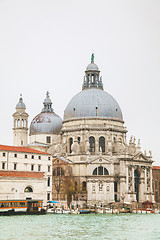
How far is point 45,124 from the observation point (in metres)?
106

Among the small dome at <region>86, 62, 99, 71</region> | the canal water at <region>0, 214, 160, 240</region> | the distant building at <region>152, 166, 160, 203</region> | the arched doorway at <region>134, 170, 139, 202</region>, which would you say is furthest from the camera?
the distant building at <region>152, 166, 160, 203</region>

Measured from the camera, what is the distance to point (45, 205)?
73812mm

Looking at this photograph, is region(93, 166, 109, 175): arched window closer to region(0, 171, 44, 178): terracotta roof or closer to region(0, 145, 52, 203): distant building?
region(0, 145, 52, 203): distant building

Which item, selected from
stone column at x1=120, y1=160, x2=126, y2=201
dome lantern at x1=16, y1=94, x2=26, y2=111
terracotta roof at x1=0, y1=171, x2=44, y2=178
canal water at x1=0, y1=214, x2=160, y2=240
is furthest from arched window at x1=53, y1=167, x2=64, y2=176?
canal water at x1=0, y1=214, x2=160, y2=240

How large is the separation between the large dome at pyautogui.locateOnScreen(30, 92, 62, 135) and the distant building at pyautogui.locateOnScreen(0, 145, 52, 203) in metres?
26.5

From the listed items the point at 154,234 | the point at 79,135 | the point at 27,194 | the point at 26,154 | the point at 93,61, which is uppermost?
the point at 93,61

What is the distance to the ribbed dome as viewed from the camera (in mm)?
97125

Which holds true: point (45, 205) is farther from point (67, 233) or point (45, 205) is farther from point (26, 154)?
point (67, 233)

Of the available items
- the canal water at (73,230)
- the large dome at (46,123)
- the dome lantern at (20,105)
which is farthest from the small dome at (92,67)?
the canal water at (73,230)

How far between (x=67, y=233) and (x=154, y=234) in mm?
8273

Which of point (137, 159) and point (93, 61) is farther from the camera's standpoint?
point (93, 61)

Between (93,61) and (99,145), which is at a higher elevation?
(93,61)

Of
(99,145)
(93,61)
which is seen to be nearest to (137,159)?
(99,145)

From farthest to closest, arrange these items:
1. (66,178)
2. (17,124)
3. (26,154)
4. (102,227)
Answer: (17,124), (66,178), (26,154), (102,227)
